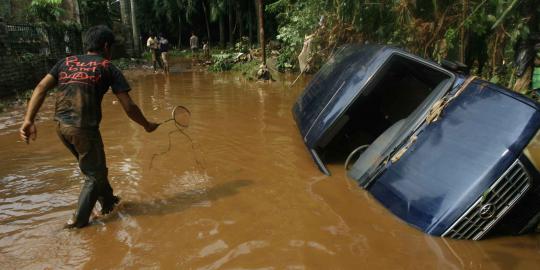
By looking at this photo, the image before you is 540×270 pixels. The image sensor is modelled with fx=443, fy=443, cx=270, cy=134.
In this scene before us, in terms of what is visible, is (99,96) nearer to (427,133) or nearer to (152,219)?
(152,219)

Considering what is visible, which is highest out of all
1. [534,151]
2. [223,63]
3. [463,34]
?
[463,34]

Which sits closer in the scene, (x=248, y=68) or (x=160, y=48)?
(x=248, y=68)

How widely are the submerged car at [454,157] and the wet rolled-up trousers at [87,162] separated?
235 centimetres

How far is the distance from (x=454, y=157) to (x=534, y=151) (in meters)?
0.56

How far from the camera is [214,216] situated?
407cm

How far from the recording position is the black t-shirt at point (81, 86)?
12.4 ft

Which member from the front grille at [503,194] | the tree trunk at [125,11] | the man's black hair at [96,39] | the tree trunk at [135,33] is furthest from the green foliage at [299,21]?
the tree trunk at [125,11]

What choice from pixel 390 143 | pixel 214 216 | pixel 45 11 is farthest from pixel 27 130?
pixel 45 11

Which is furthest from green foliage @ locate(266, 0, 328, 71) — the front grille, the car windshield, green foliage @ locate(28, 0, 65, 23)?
green foliage @ locate(28, 0, 65, 23)

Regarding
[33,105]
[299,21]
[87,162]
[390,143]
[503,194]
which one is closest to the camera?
[503,194]

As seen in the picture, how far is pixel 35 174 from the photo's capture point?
210 inches

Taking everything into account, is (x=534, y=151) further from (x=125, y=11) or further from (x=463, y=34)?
(x=125, y=11)

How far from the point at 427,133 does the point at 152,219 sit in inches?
102

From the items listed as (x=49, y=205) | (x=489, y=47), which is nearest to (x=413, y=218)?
(x=49, y=205)
